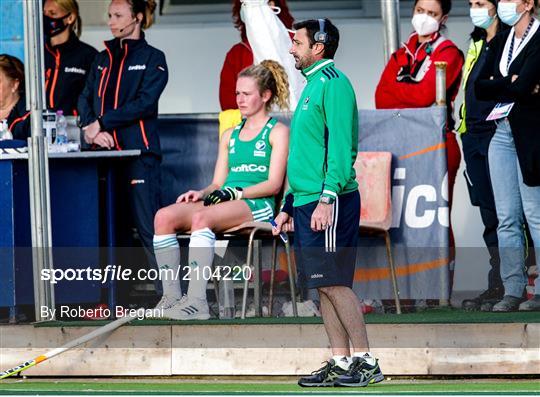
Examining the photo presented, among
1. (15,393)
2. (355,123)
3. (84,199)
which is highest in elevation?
(355,123)

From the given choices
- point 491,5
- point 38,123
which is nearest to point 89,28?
point 38,123

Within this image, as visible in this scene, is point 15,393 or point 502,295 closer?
point 15,393

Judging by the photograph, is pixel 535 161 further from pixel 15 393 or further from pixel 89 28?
pixel 89 28

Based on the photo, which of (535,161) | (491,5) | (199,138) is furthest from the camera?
(199,138)

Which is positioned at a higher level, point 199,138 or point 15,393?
point 199,138

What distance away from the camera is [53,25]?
10.9 metres

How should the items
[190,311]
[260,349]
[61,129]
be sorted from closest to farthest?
[260,349] < [190,311] < [61,129]

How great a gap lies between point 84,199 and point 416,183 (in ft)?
6.54

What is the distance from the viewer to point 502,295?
9969mm

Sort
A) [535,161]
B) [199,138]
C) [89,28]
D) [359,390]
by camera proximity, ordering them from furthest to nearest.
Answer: [89,28], [199,138], [535,161], [359,390]

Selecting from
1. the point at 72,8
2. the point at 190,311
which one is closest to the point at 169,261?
the point at 190,311

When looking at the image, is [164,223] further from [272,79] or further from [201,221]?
[272,79]

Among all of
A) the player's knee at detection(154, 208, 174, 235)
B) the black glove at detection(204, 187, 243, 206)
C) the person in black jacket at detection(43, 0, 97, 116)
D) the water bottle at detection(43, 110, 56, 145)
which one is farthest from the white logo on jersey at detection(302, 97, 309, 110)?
the person in black jacket at detection(43, 0, 97, 116)

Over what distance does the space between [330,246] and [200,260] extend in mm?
1528
